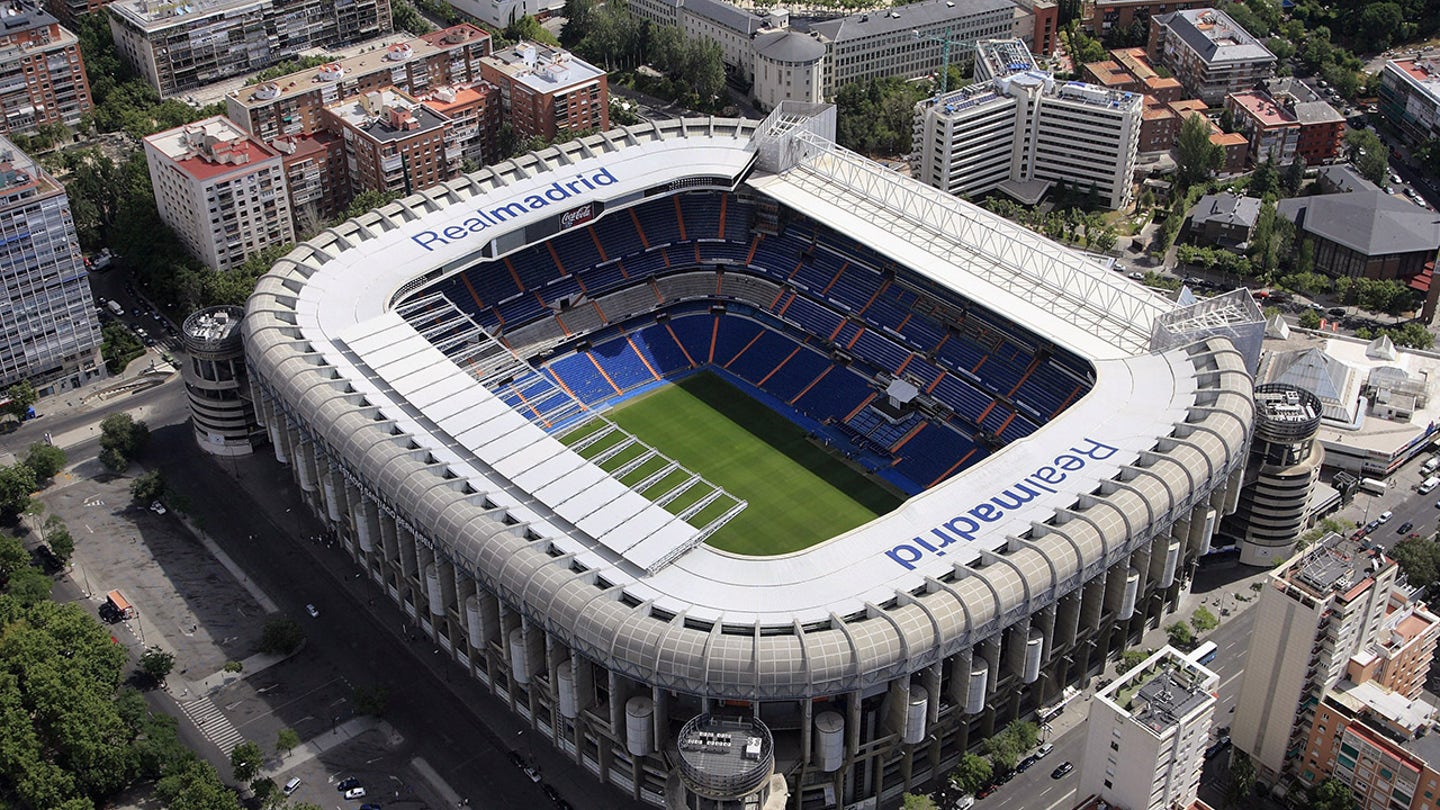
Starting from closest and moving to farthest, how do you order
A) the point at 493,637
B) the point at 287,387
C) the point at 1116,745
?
the point at 1116,745 < the point at 493,637 < the point at 287,387

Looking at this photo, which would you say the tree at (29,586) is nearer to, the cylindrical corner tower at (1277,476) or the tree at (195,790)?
the tree at (195,790)

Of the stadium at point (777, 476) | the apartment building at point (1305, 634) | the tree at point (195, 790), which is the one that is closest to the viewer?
the apartment building at point (1305, 634)

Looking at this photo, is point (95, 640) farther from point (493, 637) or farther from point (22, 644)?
point (493, 637)

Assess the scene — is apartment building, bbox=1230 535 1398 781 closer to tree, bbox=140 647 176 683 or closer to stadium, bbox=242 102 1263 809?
stadium, bbox=242 102 1263 809

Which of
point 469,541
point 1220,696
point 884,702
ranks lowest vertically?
point 1220,696

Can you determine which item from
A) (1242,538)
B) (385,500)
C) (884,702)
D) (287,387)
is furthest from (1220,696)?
(287,387)

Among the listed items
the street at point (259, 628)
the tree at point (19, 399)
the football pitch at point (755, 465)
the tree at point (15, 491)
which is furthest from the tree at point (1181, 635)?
the tree at point (19, 399)

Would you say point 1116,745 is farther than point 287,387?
No
